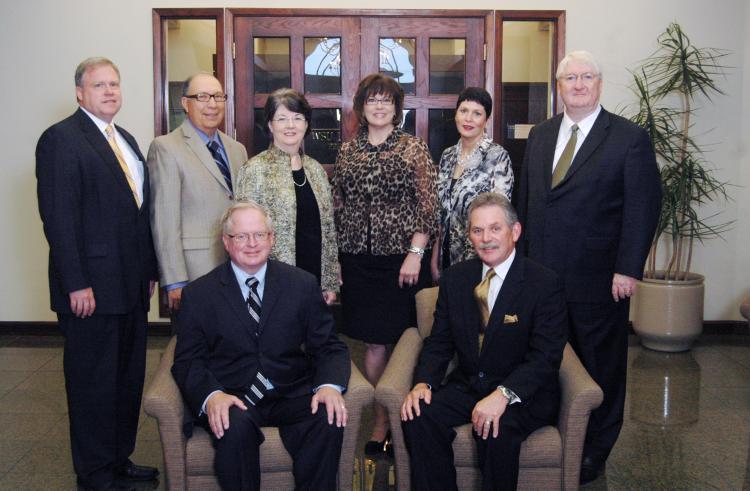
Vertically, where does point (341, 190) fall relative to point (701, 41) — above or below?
below

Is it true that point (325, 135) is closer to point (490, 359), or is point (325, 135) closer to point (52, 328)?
point (52, 328)

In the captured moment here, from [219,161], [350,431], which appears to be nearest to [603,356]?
[350,431]

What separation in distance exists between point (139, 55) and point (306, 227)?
9.35 feet

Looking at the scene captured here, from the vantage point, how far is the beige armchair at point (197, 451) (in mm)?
2578

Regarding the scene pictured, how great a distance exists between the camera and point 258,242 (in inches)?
110

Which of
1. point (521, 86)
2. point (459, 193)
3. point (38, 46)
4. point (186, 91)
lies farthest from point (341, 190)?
point (38, 46)

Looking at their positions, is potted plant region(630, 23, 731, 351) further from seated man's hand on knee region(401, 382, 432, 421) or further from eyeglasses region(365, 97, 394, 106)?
seated man's hand on knee region(401, 382, 432, 421)

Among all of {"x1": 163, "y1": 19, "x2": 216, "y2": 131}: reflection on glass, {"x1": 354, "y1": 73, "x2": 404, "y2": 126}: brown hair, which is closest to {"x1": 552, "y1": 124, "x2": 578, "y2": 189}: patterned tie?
{"x1": 354, "y1": 73, "x2": 404, "y2": 126}: brown hair

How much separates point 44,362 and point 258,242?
10.1 feet

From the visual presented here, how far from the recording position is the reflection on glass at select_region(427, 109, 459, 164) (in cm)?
554

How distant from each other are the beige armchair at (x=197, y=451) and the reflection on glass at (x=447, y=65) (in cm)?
334

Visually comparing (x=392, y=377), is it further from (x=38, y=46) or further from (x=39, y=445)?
(x=38, y=46)

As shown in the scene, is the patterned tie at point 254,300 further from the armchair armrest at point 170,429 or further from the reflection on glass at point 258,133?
the reflection on glass at point 258,133

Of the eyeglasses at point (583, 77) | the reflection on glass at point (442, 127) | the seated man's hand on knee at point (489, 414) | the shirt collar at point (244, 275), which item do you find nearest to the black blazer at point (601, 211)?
the eyeglasses at point (583, 77)
